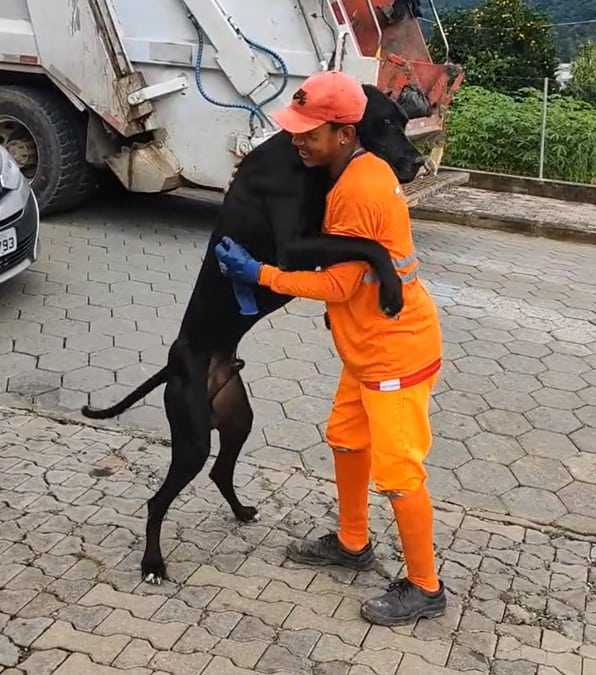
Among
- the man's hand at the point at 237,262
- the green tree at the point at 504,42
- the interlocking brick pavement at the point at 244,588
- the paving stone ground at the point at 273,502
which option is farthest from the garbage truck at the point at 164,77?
the green tree at the point at 504,42

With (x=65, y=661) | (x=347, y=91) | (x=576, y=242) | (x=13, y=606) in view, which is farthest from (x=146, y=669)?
(x=576, y=242)

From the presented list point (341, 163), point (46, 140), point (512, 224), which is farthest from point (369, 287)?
point (512, 224)

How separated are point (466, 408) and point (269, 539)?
5.47 feet

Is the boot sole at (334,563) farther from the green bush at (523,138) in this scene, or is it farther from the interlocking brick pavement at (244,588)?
the green bush at (523,138)

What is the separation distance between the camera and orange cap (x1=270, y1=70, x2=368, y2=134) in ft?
8.31

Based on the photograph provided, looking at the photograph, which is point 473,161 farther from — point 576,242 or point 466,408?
point 466,408

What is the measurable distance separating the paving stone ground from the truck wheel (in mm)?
1264

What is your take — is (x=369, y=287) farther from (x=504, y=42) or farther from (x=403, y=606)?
(x=504, y=42)

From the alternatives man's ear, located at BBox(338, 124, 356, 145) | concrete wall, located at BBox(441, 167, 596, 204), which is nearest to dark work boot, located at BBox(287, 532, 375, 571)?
man's ear, located at BBox(338, 124, 356, 145)

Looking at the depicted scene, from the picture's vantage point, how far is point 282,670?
8.96 ft

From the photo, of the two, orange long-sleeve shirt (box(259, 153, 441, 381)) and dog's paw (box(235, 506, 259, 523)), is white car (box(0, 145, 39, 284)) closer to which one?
dog's paw (box(235, 506, 259, 523))

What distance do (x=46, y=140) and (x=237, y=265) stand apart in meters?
5.24

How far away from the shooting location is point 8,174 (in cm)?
574

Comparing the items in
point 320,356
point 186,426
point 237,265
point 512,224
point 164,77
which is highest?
point 164,77
